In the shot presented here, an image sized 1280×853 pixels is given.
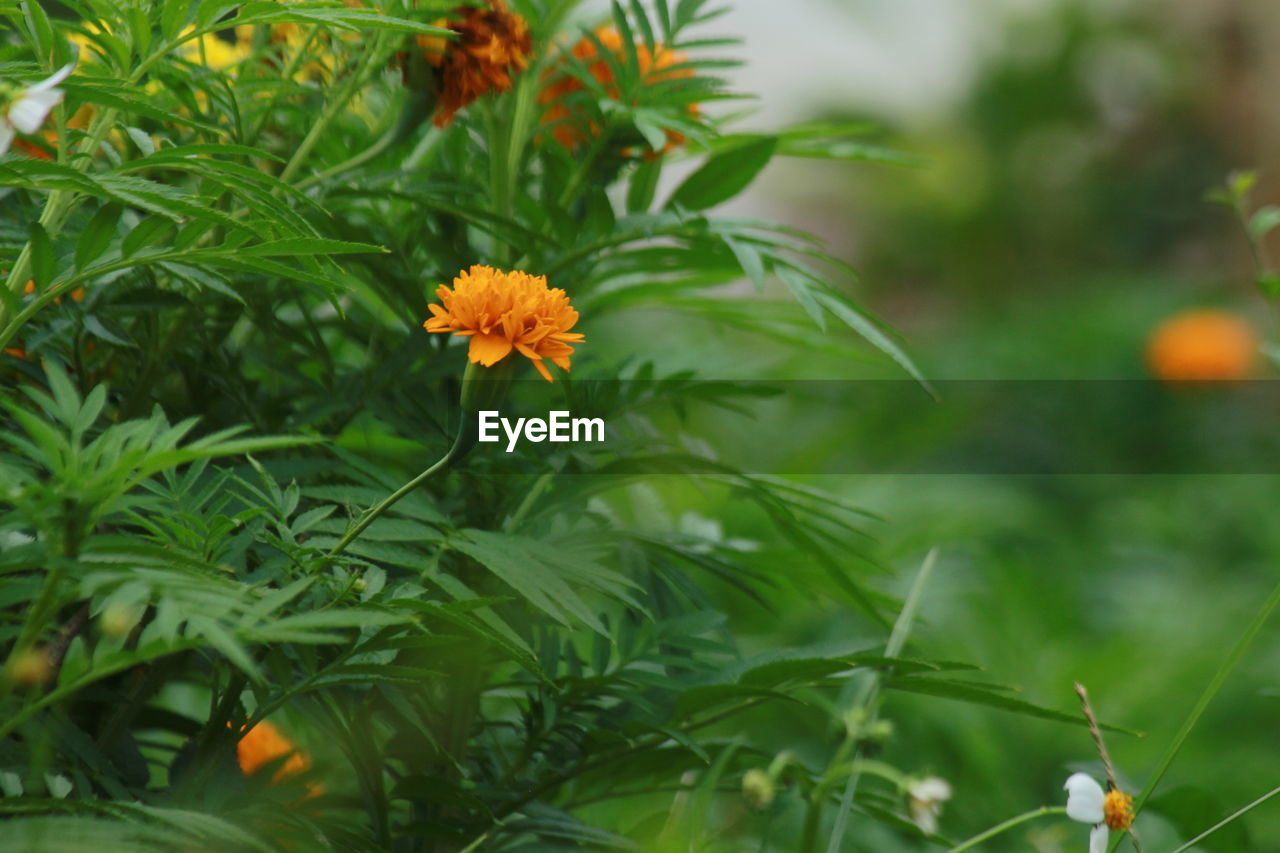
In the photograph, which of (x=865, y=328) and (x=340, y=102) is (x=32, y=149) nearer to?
(x=340, y=102)

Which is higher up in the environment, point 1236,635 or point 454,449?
point 454,449

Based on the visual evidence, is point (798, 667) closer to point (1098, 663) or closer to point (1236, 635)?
point (1098, 663)

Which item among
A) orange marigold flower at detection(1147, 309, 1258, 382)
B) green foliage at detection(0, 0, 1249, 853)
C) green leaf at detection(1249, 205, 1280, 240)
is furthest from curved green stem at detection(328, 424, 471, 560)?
orange marigold flower at detection(1147, 309, 1258, 382)

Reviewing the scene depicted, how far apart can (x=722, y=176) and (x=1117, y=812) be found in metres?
0.29

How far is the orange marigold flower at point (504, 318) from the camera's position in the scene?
320 mm

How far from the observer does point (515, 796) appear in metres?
0.40

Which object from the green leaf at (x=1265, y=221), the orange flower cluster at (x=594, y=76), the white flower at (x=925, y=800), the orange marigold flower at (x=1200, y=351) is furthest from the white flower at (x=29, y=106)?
the orange marigold flower at (x=1200, y=351)

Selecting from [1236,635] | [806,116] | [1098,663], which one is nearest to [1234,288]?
[806,116]

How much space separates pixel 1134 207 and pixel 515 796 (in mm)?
2612

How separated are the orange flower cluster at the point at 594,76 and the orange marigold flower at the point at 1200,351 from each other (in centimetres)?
137

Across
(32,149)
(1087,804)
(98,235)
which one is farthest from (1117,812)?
(32,149)

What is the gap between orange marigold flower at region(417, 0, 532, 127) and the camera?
0.42 m

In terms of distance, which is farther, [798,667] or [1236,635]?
[1236,635]

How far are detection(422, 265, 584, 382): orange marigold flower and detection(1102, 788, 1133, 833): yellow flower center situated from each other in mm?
261
